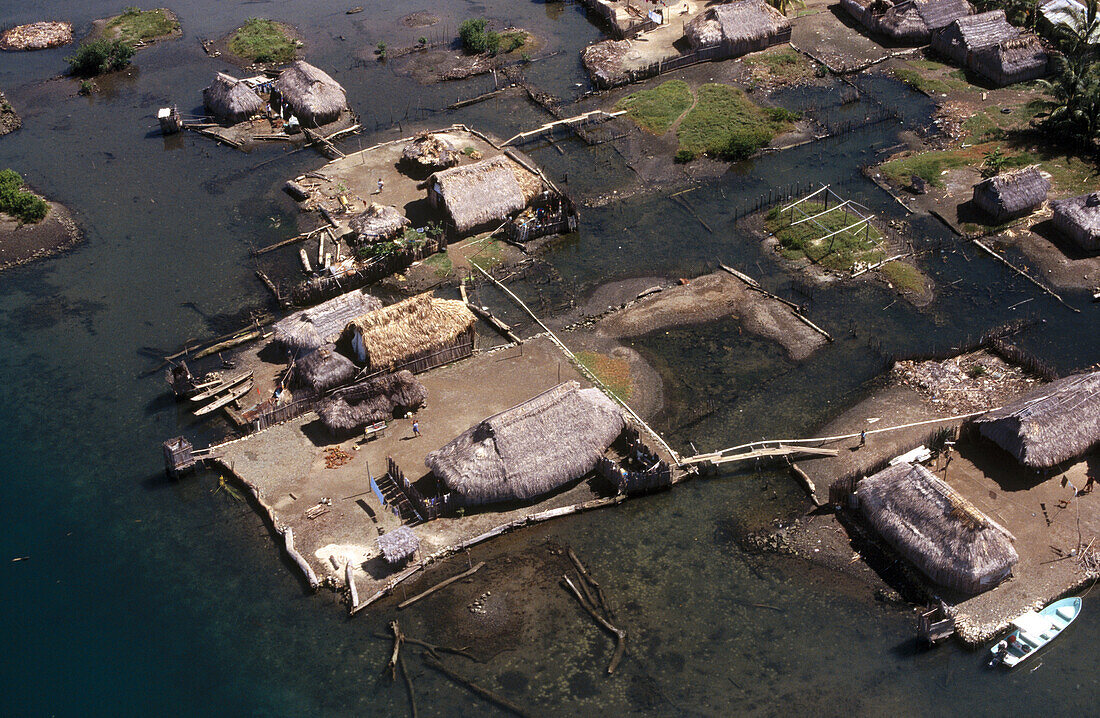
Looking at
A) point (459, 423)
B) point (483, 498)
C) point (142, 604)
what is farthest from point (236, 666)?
point (459, 423)

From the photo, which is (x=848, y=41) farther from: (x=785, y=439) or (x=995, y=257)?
(x=785, y=439)

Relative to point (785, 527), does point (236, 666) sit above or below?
below

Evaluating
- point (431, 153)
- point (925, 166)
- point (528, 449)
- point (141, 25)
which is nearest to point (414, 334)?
point (528, 449)

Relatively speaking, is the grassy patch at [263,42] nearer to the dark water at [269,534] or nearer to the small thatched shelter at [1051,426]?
the dark water at [269,534]

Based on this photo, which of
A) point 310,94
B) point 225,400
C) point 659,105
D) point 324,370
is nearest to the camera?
point 324,370

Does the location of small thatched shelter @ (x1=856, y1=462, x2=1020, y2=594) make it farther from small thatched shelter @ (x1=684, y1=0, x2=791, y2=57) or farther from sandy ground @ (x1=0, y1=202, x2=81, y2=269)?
sandy ground @ (x1=0, y1=202, x2=81, y2=269)

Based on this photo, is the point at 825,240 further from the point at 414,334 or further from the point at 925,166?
the point at 414,334

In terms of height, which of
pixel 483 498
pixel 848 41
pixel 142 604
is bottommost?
pixel 142 604
